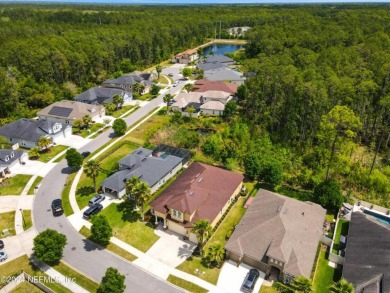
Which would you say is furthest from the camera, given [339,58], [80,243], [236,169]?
[339,58]

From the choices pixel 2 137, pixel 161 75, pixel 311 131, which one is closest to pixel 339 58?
pixel 311 131

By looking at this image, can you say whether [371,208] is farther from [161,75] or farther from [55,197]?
[161,75]

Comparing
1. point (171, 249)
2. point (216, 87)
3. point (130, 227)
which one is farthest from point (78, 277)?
point (216, 87)

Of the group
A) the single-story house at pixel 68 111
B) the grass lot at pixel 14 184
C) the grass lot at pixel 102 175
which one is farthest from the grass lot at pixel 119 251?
the single-story house at pixel 68 111

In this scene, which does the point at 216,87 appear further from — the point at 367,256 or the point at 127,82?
the point at 367,256

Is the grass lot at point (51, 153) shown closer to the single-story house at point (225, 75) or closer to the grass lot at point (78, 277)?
the grass lot at point (78, 277)
